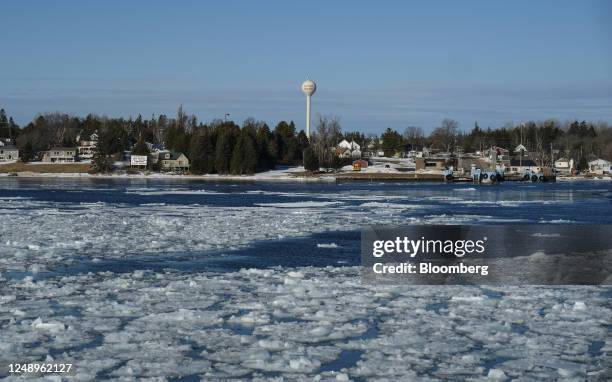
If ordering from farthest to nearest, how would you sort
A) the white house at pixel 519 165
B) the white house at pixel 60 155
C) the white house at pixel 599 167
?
the white house at pixel 60 155 < the white house at pixel 599 167 < the white house at pixel 519 165

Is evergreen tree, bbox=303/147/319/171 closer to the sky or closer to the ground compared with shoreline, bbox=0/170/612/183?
closer to the sky

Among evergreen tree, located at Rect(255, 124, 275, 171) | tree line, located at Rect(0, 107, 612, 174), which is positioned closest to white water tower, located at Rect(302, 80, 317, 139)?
tree line, located at Rect(0, 107, 612, 174)

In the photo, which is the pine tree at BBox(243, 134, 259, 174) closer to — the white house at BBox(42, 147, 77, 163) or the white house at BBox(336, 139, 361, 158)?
the white house at BBox(336, 139, 361, 158)

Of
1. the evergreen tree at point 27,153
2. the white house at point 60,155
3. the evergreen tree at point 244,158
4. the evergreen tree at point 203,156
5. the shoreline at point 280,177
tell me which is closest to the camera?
the shoreline at point 280,177

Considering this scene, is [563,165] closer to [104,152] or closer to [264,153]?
[264,153]

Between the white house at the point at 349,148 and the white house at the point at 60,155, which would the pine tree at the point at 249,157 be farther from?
the white house at the point at 60,155

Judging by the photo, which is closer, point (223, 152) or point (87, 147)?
point (223, 152)

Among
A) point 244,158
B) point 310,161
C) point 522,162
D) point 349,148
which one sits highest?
point 349,148

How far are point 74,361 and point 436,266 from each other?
435 inches

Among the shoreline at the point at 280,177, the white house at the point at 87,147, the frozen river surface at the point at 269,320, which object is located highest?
the white house at the point at 87,147

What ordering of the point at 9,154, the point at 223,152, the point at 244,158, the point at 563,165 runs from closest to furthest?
the point at 244,158
the point at 223,152
the point at 563,165
the point at 9,154

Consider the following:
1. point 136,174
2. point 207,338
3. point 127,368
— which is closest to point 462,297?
point 207,338

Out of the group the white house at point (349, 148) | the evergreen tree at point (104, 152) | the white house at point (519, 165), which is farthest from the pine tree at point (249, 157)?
the white house at point (519, 165)

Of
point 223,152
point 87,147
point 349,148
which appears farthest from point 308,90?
point 223,152
